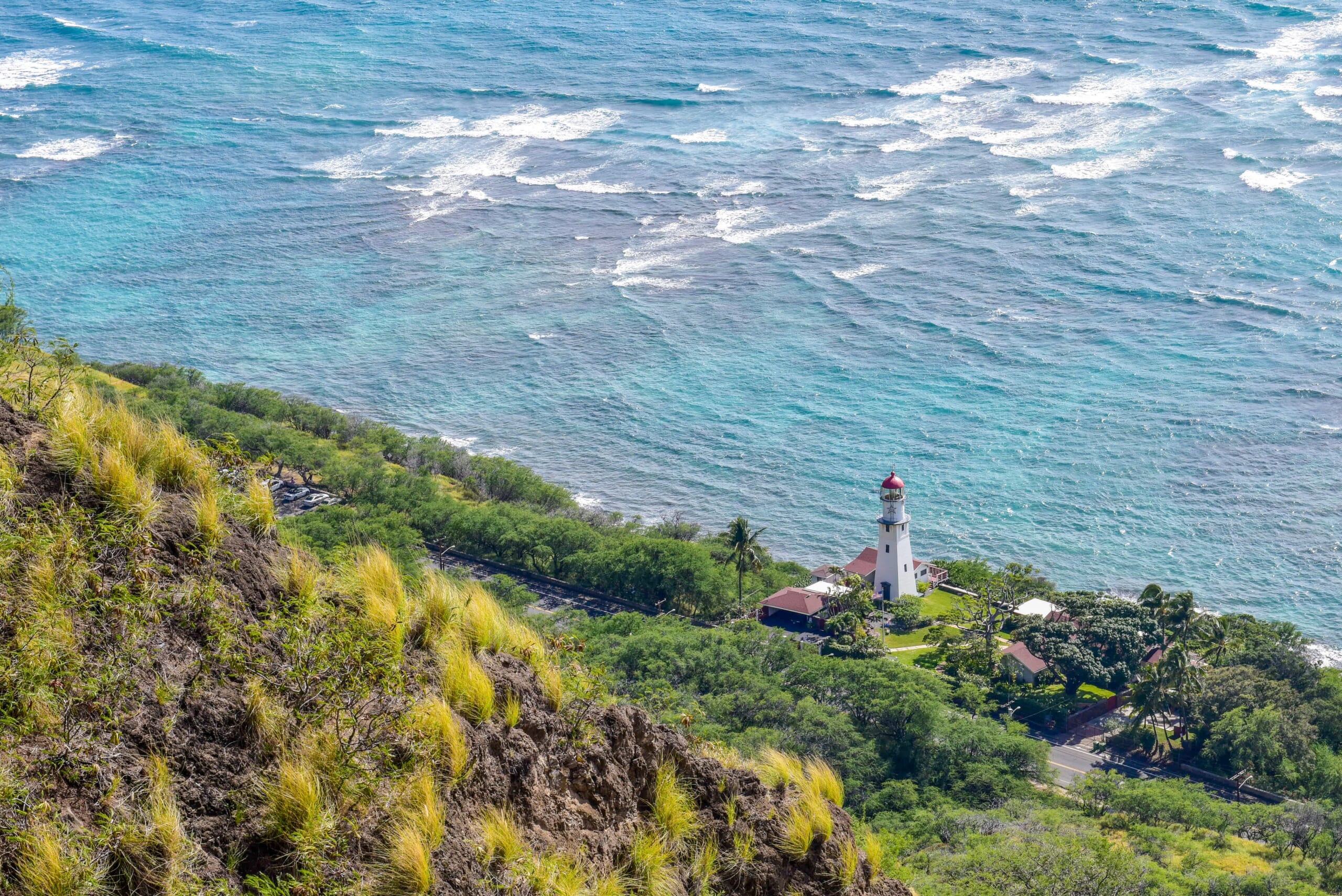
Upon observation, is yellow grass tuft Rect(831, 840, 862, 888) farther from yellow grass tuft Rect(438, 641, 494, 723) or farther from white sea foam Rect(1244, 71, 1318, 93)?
white sea foam Rect(1244, 71, 1318, 93)

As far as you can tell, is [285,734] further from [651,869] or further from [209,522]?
[651,869]

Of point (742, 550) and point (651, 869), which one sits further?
point (742, 550)

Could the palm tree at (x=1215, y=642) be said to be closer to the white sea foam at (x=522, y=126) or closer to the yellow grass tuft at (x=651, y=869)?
the yellow grass tuft at (x=651, y=869)

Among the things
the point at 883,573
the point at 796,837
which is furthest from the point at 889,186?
the point at 796,837

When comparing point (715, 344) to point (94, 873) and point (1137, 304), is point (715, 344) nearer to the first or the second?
point (1137, 304)

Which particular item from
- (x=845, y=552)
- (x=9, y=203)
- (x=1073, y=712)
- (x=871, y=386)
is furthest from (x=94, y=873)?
(x=9, y=203)

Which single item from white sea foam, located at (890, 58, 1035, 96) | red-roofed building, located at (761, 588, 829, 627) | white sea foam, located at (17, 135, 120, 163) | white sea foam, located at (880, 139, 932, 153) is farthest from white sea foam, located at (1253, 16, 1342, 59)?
white sea foam, located at (17, 135, 120, 163)
